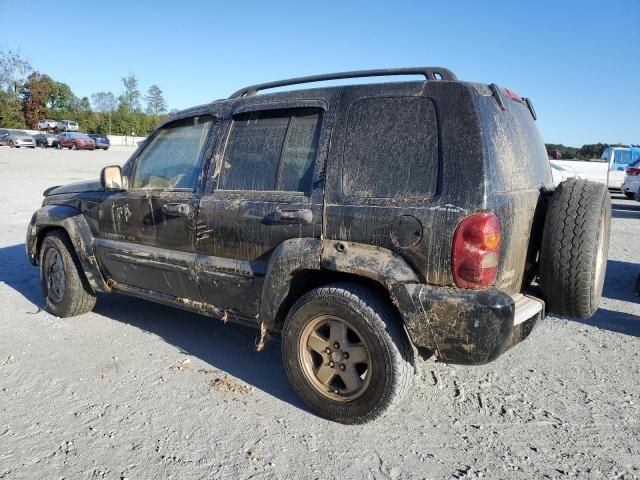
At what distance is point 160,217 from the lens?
3.97 metres

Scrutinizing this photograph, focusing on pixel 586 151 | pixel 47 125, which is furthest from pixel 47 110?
pixel 586 151

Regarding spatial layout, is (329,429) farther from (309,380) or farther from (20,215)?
(20,215)

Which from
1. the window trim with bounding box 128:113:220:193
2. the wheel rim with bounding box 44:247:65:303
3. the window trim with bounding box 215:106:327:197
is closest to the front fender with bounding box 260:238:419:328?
the window trim with bounding box 215:106:327:197

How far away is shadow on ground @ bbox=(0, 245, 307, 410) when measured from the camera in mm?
3672

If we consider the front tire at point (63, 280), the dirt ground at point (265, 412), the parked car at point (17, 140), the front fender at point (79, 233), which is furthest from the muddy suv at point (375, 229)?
the parked car at point (17, 140)

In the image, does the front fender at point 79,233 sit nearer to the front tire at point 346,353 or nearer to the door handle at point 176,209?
the door handle at point 176,209

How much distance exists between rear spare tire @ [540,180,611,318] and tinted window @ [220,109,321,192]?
1477 millimetres

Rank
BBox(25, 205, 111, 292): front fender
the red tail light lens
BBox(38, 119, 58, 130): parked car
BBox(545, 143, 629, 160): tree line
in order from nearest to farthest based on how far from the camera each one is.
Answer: the red tail light lens
BBox(25, 205, 111, 292): front fender
BBox(545, 143, 629, 160): tree line
BBox(38, 119, 58, 130): parked car

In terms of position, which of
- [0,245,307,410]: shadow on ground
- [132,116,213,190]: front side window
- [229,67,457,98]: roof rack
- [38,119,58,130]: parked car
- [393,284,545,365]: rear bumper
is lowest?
[0,245,307,410]: shadow on ground

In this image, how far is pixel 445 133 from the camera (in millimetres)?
2807

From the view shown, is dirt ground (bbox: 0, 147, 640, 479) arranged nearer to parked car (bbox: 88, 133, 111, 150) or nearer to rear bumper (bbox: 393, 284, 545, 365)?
rear bumper (bbox: 393, 284, 545, 365)

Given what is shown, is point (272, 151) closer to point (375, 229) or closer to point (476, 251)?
point (375, 229)

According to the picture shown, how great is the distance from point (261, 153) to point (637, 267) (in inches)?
232

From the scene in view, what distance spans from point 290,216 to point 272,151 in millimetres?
561
